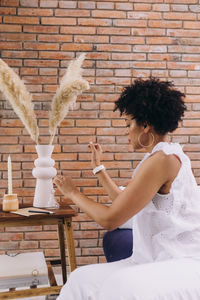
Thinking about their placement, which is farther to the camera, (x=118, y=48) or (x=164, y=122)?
(x=118, y=48)

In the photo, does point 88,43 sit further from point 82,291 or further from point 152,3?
point 82,291

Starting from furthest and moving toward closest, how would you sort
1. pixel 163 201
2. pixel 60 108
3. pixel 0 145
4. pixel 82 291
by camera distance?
pixel 0 145
pixel 60 108
pixel 163 201
pixel 82 291

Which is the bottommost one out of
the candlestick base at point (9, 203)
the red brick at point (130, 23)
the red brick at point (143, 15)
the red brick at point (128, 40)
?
the candlestick base at point (9, 203)

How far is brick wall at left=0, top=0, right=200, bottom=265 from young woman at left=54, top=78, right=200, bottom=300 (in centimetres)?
129

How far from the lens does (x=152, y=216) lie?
1.31 meters

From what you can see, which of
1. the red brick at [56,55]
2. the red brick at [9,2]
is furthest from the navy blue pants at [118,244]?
the red brick at [9,2]

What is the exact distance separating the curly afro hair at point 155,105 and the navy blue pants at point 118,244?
811mm

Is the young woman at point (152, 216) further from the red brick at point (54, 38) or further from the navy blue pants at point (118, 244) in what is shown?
the red brick at point (54, 38)

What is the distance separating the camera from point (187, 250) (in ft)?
4.16

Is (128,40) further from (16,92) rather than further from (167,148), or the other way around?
(167,148)

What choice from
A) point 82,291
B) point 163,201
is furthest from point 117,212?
point 82,291

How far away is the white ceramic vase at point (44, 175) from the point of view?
1960 mm

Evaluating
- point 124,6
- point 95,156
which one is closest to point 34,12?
point 124,6

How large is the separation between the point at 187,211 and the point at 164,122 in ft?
1.16
